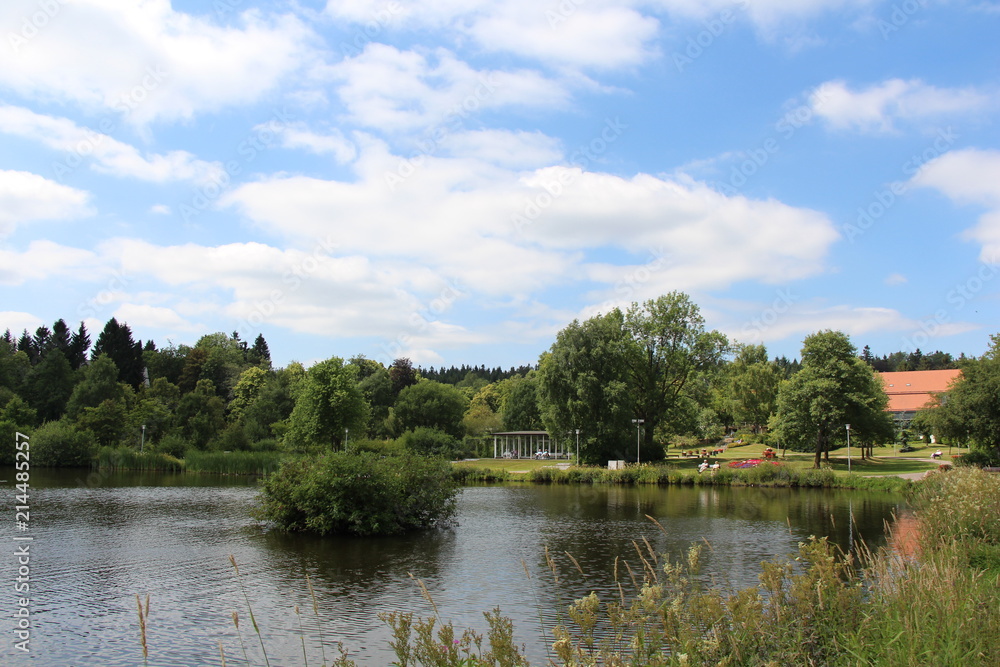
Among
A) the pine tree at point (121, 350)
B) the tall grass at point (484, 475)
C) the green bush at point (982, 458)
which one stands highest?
the pine tree at point (121, 350)

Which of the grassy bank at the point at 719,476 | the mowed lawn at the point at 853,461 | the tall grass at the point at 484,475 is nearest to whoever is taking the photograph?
the grassy bank at the point at 719,476

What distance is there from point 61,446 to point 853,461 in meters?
66.4

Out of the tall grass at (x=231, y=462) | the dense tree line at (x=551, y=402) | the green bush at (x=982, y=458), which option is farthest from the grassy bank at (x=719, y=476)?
the tall grass at (x=231, y=462)

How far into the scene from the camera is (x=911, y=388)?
336 ft

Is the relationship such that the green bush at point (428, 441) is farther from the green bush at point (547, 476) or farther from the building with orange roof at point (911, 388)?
the building with orange roof at point (911, 388)

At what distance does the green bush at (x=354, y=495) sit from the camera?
23062mm

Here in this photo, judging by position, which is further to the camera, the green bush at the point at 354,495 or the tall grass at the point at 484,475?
the tall grass at the point at 484,475

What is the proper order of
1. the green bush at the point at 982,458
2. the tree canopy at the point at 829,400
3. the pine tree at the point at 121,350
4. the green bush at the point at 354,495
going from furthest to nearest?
the pine tree at the point at 121,350, the tree canopy at the point at 829,400, the green bush at the point at 982,458, the green bush at the point at 354,495

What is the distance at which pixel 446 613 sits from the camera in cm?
1303

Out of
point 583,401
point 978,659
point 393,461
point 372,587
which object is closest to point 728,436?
point 583,401

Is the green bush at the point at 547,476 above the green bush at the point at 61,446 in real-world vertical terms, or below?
below

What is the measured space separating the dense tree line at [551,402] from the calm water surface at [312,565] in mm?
14952

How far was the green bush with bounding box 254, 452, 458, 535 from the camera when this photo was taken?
23.1m

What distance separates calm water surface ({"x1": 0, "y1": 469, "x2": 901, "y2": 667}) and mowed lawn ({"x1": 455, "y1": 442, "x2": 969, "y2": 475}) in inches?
736
